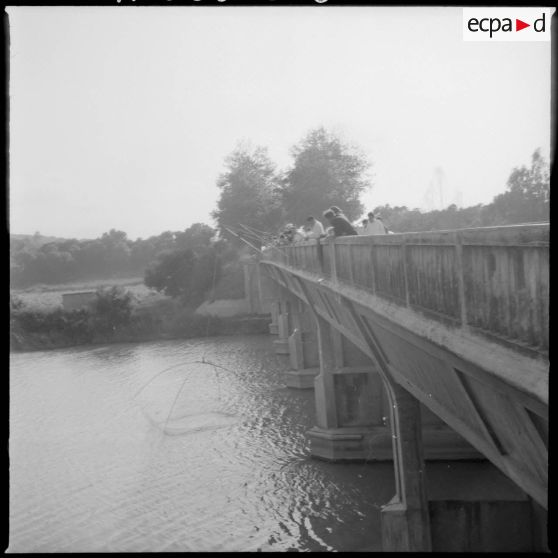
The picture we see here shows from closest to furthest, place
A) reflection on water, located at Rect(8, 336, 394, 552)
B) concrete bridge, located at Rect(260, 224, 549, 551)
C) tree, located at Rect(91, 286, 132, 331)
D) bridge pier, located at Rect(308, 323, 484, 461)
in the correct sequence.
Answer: concrete bridge, located at Rect(260, 224, 549, 551), reflection on water, located at Rect(8, 336, 394, 552), bridge pier, located at Rect(308, 323, 484, 461), tree, located at Rect(91, 286, 132, 331)

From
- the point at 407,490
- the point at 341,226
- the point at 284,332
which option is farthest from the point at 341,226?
the point at 284,332

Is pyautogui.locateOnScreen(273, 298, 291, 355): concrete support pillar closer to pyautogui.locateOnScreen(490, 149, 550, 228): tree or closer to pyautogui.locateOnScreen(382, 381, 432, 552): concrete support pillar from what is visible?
pyautogui.locateOnScreen(490, 149, 550, 228): tree

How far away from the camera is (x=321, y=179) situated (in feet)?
176

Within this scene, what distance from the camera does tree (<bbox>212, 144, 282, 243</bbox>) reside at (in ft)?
177

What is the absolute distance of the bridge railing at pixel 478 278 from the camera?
4.75m

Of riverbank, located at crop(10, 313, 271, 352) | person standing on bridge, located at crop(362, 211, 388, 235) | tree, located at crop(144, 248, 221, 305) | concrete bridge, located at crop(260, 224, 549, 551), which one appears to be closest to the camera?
concrete bridge, located at crop(260, 224, 549, 551)

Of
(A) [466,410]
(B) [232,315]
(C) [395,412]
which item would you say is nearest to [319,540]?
(C) [395,412]

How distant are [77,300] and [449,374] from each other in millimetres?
58971

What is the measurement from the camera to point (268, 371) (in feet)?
130

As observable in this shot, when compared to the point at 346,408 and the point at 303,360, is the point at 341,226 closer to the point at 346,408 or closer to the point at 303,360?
the point at 346,408

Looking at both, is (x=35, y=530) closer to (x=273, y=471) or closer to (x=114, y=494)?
(x=114, y=494)

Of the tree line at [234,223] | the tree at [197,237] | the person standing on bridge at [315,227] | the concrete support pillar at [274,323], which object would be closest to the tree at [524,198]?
the tree line at [234,223]

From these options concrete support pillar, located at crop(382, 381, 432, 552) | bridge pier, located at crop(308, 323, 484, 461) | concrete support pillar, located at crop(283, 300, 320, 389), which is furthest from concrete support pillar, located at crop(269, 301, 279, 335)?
concrete support pillar, located at crop(382, 381, 432, 552)

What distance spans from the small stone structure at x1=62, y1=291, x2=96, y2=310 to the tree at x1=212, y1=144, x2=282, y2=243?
13.2 metres
